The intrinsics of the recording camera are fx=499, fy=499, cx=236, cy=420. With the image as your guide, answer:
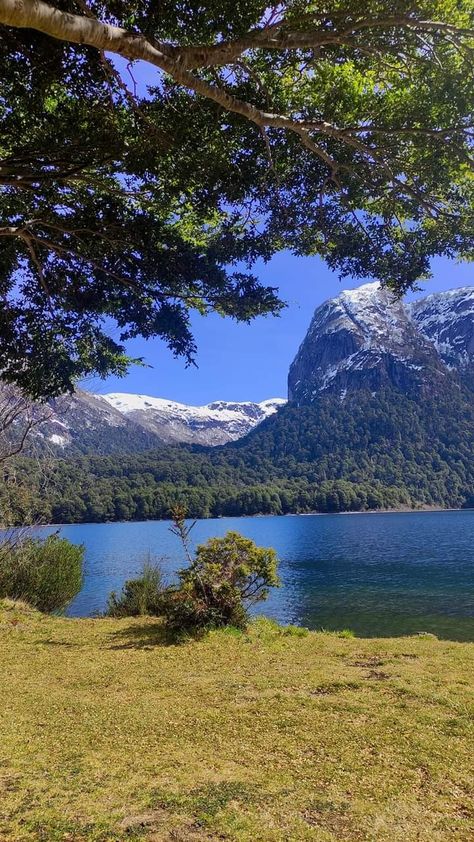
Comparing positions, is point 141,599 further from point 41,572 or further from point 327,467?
point 327,467

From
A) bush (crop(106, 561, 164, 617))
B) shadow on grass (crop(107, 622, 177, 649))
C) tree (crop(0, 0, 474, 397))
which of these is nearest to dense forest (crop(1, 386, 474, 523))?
bush (crop(106, 561, 164, 617))

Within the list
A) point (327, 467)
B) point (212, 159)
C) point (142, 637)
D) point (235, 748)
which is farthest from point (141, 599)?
point (327, 467)

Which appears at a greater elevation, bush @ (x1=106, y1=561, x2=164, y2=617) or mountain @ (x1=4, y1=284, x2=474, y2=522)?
mountain @ (x1=4, y1=284, x2=474, y2=522)

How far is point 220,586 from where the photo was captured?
9438mm

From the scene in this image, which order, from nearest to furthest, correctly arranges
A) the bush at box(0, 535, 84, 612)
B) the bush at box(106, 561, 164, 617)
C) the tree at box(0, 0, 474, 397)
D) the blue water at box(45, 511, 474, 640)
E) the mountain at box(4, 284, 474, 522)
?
the tree at box(0, 0, 474, 397) → the bush at box(106, 561, 164, 617) → the bush at box(0, 535, 84, 612) → the blue water at box(45, 511, 474, 640) → the mountain at box(4, 284, 474, 522)

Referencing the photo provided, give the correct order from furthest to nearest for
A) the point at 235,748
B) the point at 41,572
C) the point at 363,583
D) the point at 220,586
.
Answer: the point at 363,583 → the point at 41,572 → the point at 220,586 → the point at 235,748

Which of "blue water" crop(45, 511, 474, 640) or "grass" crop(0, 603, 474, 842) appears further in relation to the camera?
"blue water" crop(45, 511, 474, 640)

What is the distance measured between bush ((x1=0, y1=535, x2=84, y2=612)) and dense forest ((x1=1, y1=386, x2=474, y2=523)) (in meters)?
67.2

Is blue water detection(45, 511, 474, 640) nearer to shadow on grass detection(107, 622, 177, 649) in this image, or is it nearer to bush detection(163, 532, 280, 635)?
shadow on grass detection(107, 622, 177, 649)

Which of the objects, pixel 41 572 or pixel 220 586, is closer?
pixel 220 586

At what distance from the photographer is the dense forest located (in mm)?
109375

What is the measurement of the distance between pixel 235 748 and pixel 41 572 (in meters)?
12.3

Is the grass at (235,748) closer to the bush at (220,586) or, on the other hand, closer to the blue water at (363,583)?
the bush at (220,586)

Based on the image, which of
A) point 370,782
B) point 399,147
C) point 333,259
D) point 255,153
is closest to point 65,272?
point 255,153
